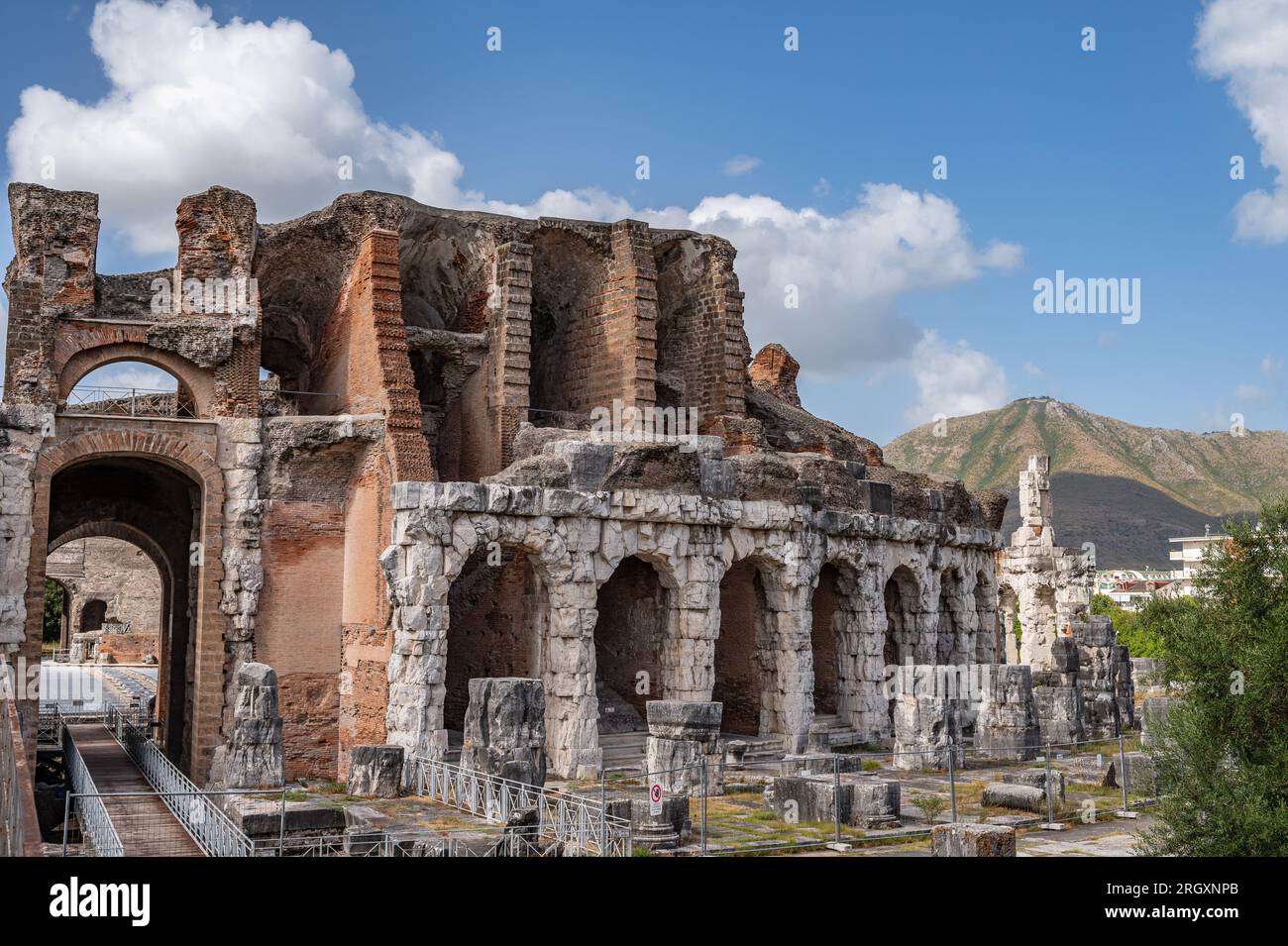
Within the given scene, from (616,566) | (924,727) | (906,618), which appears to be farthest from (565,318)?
(924,727)

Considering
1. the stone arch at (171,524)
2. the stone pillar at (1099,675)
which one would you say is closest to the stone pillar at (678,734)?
the stone arch at (171,524)

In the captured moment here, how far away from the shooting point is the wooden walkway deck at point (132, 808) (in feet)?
46.1

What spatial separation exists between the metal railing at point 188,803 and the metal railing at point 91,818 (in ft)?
2.19

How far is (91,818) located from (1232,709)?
38.9 ft

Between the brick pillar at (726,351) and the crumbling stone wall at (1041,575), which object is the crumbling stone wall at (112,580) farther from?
the crumbling stone wall at (1041,575)

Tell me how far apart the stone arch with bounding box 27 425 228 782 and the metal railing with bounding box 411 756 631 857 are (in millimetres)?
4986

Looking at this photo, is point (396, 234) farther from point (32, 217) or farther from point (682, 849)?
point (682, 849)

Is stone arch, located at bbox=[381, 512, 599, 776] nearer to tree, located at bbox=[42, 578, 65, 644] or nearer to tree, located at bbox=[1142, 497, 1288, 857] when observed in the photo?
tree, located at bbox=[1142, 497, 1288, 857]

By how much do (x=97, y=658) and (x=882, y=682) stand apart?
26.4 meters

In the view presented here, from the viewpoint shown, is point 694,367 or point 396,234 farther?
point 694,367

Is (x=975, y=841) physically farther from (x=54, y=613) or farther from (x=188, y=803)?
(x=54, y=613)

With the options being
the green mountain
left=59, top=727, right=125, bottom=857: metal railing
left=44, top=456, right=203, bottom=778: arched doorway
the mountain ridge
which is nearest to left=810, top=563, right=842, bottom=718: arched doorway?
left=44, top=456, right=203, bottom=778: arched doorway
